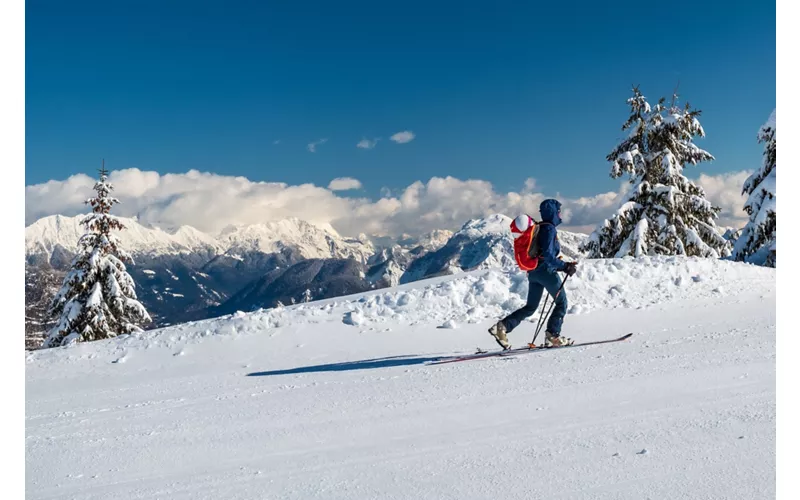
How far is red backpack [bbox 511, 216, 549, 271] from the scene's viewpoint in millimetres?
7184

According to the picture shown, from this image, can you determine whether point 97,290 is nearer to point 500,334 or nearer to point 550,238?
point 500,334

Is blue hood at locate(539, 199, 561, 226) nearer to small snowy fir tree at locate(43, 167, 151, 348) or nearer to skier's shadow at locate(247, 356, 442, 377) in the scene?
skier's shadow at locate(247, 356, 442, 377)

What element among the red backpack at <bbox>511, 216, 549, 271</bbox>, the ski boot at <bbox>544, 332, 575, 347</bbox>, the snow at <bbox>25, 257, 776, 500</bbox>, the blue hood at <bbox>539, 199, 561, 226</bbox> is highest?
the blue hood at <bbox>539, 199, 561, 226</bbox>

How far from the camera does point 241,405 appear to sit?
243 inches

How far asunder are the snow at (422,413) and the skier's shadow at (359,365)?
4 cm

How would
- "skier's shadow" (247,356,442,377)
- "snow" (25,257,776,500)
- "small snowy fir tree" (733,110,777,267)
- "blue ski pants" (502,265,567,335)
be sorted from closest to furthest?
"snow" (25,257,776,500)
"blue ski pants" (502,265,567,335)
"skier's shadow" (247,356,442,377)
"small snowy fir tree" (733,110,777,267)

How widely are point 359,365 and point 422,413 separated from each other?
3032mm

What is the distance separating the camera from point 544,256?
7223 millimetres

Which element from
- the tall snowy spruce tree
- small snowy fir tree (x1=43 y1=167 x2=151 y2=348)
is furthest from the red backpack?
small snowy fir tree (x1=43 y1=167 x2=151 y2=348)

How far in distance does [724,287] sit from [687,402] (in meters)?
7.80

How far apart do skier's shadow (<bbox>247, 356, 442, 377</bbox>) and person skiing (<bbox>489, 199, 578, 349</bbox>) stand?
4.19 ft

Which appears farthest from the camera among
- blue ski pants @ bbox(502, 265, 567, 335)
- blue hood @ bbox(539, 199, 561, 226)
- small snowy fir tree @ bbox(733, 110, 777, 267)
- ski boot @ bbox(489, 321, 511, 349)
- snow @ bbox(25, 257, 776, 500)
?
small snowy fir tree @ bbox(733, 110, 777, 267)

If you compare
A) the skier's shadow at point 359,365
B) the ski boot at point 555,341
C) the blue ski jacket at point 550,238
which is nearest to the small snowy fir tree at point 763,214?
the ski boot at point 555,341
